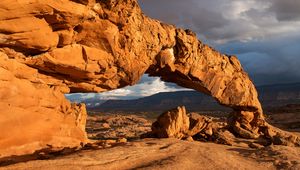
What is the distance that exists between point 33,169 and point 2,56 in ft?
18.8

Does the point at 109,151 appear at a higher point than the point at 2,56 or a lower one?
lower

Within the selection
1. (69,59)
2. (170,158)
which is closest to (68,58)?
(69,59)

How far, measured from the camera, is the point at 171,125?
23.2 meters

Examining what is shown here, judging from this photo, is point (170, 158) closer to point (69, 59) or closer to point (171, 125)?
point (69, 59)

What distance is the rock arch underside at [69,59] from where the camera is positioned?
1521 cm

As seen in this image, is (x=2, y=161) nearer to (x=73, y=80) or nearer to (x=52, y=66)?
(x=52, y=66)

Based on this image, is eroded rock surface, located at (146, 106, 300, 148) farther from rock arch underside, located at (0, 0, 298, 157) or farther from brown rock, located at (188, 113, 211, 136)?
rock arch underside, located at (0, 0, 298, 157)

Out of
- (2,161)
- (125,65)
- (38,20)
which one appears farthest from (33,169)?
(125,65)

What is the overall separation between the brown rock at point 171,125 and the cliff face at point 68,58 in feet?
10.2

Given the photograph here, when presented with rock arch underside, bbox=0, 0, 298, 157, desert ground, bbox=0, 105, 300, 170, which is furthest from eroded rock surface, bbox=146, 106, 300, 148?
desert ground, bbox=0, 105, 300, 170

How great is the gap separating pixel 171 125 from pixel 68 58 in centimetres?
814

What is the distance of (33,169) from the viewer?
11.8 m

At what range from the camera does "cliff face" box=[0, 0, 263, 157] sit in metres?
15.2

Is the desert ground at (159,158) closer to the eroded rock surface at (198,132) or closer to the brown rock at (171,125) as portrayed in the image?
the brown rock at (171,125)
